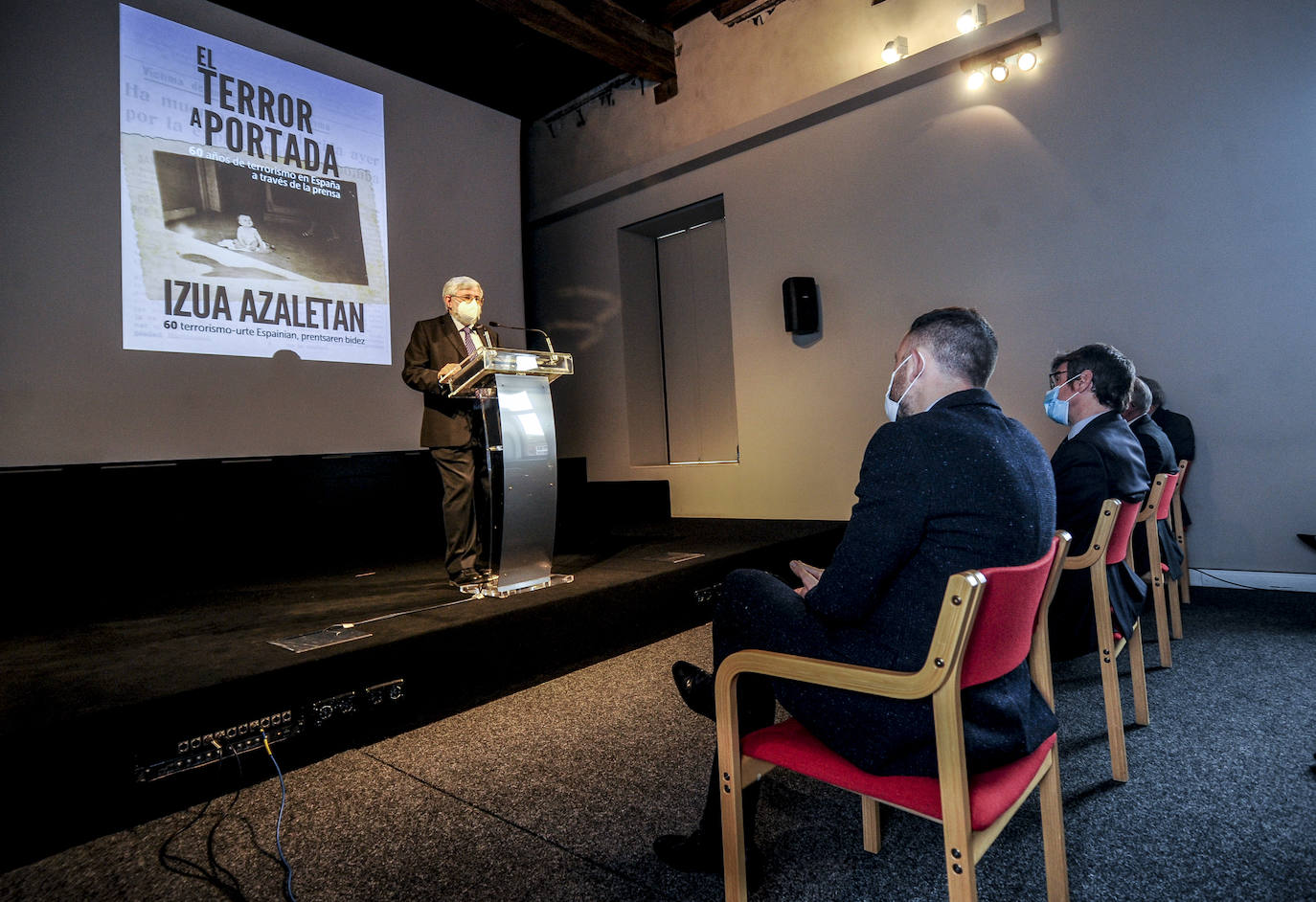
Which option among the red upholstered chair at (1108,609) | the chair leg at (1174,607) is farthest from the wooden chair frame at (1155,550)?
the red upholstered chair at (1108,609)

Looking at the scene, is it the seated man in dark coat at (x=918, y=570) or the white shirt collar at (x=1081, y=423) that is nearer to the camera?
the seated man in dark coat at (x=918, y=570)

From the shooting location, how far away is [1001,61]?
4562 millimetres

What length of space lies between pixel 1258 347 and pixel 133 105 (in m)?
6.59

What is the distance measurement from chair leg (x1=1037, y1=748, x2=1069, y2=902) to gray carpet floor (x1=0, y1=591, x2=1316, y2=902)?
0.36ft

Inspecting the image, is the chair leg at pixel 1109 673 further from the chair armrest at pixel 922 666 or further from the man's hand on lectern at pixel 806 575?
the chair armrest at pixel 922 666

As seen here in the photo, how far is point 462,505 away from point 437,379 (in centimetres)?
60

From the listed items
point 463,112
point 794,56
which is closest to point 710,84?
point 794,56

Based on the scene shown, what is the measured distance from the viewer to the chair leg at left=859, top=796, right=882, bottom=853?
5.12 ft

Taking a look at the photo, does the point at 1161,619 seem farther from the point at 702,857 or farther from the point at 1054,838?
the point at 702,857

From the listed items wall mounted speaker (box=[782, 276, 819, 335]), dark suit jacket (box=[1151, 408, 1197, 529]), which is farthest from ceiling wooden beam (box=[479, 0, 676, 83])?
dark suit jacket (box=[1151, 408, 1197, 529])

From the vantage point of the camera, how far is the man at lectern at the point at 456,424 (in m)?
3.17

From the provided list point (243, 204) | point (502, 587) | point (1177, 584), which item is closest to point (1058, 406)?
point (1177, 584)

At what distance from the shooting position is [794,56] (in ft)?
18.1

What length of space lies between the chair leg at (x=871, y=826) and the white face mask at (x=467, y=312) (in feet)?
8.57
